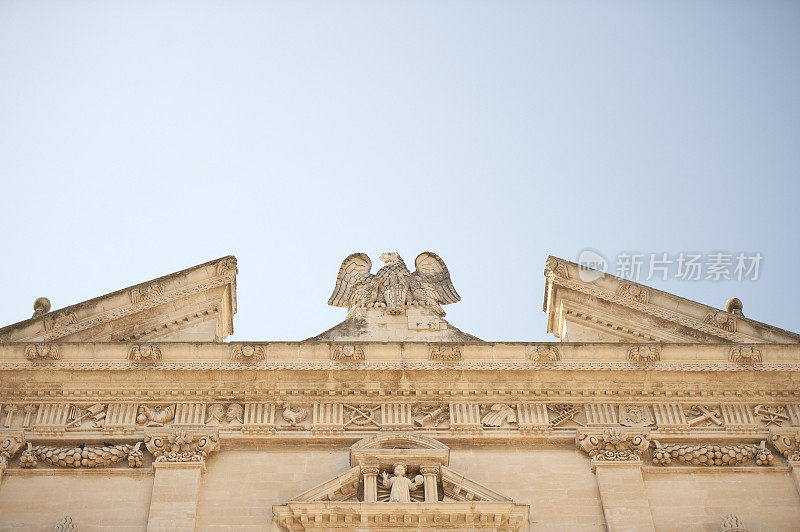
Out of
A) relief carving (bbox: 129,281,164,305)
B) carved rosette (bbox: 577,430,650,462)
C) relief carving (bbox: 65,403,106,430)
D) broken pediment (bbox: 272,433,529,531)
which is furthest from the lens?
relief carving (bbox: 129,281,164,305)

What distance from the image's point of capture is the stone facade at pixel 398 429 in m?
17.5

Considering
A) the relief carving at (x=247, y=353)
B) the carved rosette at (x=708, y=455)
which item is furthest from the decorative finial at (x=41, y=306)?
the carved rosette at (x=708, y=455)

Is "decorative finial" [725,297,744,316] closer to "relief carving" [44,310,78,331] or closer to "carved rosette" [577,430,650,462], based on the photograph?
"carved rosette" [577,430,650,462]

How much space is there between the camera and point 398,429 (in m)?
18.8

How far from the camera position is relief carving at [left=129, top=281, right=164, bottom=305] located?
68.9ft

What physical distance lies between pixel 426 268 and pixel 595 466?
5876mm

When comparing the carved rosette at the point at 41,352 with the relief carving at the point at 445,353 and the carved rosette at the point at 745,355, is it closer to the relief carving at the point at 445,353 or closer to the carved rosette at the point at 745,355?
the relief carving at the point at 445,353

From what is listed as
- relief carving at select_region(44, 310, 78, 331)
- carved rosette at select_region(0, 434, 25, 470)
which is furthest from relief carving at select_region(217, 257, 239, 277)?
carved rosette at select_region(0, 434, 25, 470)

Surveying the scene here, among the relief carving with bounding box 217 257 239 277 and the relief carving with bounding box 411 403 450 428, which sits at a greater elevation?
the relief carving with bounding box 217 257 239 277

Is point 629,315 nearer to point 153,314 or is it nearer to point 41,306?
point 153,314

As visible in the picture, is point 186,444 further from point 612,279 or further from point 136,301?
point 612,279

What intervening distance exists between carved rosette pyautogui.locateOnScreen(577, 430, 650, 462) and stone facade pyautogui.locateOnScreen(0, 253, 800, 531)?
0.03 meters

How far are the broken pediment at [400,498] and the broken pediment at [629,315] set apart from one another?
4.26m

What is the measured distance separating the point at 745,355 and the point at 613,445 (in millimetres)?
2754
